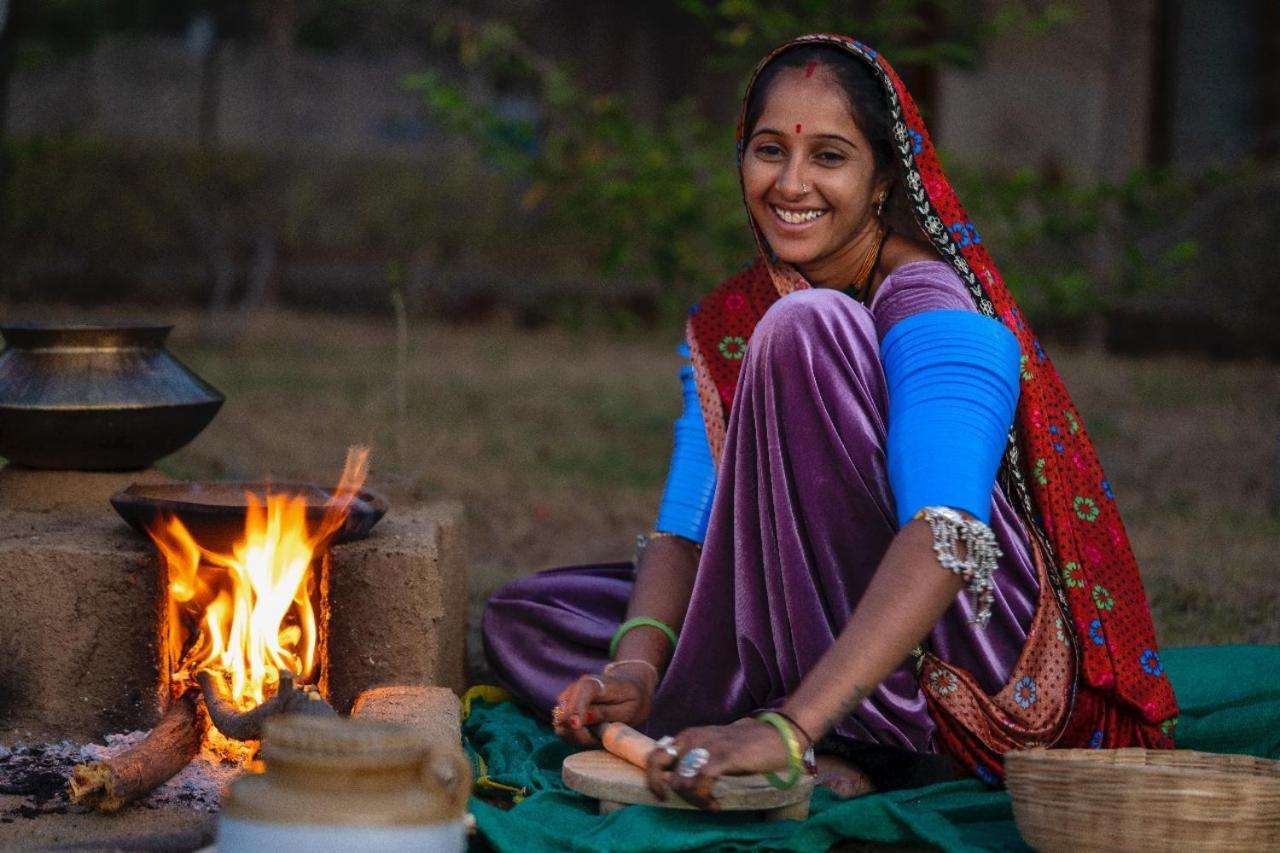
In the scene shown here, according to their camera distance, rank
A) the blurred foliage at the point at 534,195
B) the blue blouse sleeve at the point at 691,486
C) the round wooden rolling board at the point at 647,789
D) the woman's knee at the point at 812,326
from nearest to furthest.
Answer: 1. the round wooden rolling board at the point at 647,789
2. the woman's knee at the point at 812,326
3. the blue blouse sleeve at the point at 691,486
4. the blurred foliage at the point at 534,195

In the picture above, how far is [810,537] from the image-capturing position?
8.61 feet

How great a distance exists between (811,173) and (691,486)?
66cm

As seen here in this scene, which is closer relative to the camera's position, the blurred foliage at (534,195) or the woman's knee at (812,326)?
the woman's knee at (812,326)

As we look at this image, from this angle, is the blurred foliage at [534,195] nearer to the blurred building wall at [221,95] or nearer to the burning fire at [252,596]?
the blurred building wall at [221,95]

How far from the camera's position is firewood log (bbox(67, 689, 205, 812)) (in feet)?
8.29

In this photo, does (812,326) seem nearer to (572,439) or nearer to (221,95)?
(572,439)

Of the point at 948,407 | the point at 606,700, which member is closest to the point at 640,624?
the point at 606,700

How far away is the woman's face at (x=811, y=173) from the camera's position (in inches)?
108

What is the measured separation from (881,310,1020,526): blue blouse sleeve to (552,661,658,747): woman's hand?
593mm

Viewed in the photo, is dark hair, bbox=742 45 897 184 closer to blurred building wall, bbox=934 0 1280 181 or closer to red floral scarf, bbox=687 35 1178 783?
red floral scarf, bbox=687 35 1178 783

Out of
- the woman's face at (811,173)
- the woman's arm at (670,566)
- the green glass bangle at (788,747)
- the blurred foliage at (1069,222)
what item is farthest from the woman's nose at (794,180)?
the blurred foliage at (1069,222)

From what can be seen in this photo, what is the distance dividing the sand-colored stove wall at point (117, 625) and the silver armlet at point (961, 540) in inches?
46.3

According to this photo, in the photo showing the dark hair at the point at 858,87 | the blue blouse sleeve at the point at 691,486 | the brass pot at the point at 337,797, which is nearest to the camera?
the brass pot at the point at 337,797

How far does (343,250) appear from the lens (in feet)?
42.9
